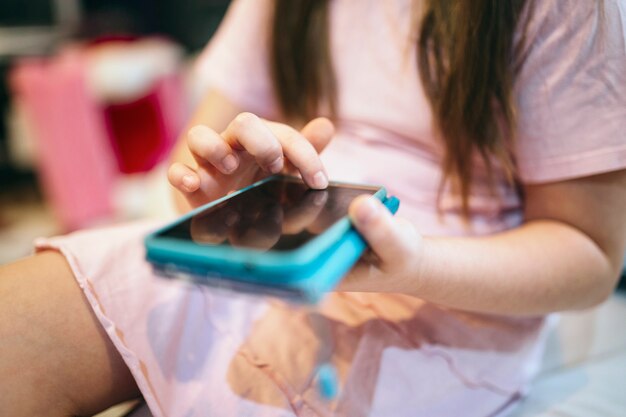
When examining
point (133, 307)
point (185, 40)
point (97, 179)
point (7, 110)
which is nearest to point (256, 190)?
point (133, 307)

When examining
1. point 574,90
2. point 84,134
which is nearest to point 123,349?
point 574,90

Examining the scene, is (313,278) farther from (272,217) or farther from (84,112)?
(84,112)

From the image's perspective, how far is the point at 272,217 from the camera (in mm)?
324

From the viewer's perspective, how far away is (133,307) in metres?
0.41

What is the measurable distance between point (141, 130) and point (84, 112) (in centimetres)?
21

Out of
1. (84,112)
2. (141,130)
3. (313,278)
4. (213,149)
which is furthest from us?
(141,130)

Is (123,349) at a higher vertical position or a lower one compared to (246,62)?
lower

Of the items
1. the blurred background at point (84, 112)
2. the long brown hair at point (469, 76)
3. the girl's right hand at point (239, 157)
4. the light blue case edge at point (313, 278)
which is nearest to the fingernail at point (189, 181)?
the girl's right hand at point (239, 157)

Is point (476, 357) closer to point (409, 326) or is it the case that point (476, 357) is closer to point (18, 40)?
point (409, 326)

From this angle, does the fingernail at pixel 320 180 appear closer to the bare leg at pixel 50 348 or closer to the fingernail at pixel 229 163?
the fingernail at pixel 229 163

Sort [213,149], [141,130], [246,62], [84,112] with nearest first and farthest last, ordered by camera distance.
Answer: [213,149]
[246,62]
[84,112]
[141,130]

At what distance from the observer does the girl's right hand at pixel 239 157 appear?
1.15 feet

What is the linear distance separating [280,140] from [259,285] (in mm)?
139

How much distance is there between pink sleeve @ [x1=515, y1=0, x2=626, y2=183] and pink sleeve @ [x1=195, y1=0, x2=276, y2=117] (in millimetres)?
299
